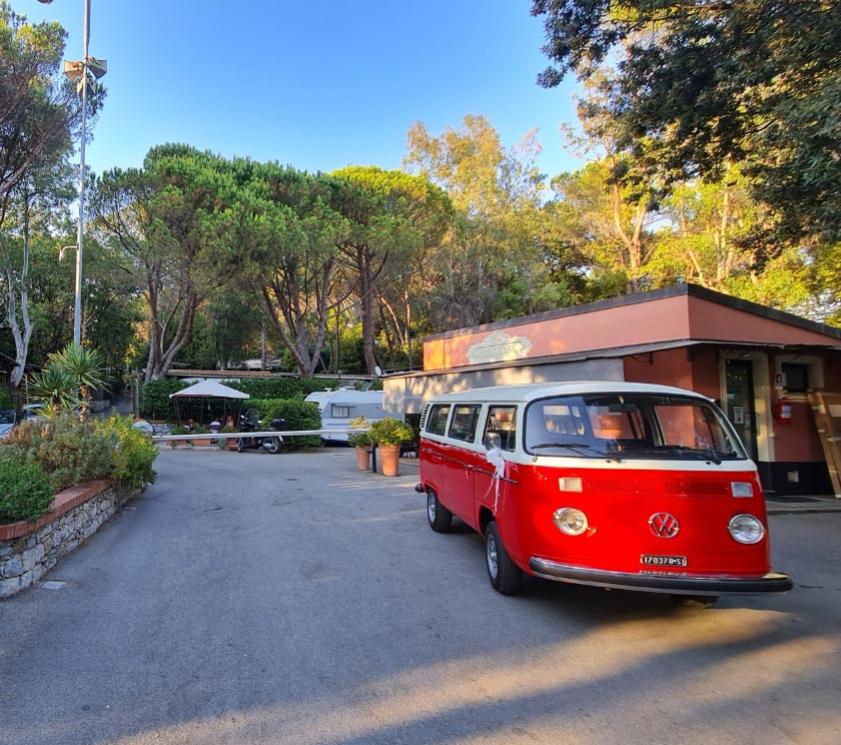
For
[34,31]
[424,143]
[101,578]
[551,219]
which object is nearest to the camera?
[101,578]

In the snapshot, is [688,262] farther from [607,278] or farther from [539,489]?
[539,489]

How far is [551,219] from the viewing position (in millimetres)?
30422

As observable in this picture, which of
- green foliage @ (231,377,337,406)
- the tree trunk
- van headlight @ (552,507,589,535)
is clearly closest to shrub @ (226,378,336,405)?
green foliage @ (231,377,337,406)

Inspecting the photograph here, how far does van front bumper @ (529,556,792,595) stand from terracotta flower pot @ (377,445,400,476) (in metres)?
9.31

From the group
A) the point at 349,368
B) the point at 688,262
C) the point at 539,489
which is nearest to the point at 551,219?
the point at 688,262

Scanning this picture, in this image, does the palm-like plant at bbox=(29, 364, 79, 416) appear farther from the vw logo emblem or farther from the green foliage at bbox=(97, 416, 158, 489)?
the vw logo emblem

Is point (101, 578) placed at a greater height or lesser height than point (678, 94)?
lesser

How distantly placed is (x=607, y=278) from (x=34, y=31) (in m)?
27.5

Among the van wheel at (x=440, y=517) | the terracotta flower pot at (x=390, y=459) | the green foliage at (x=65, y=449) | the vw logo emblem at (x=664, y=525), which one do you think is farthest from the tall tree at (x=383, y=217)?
the vw logo emblem at (x=664, y=525)

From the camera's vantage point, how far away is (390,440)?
526 inches

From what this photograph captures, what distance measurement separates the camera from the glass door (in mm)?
A: 10883

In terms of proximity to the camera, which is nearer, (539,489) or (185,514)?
(539,489)

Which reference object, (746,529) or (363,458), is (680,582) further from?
(363,458)

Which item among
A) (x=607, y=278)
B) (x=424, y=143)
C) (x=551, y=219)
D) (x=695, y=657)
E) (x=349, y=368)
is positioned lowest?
(x=695, y=657)
